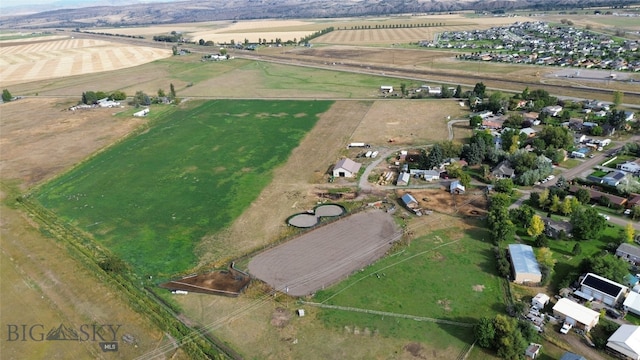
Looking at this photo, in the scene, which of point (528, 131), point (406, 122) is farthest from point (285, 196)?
point (528, 131)

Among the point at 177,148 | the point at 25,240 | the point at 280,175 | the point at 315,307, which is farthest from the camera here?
the point at 177,148

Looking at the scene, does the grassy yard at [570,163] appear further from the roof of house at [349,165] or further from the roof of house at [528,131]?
the roof of house at [349,165]

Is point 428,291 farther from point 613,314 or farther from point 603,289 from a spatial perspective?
point 613,314

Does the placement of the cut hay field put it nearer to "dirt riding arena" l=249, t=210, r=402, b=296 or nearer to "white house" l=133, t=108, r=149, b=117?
"white house" l=133, t=108, r=149, b=117

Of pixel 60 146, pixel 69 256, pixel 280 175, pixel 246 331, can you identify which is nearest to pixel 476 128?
pixel 280 175

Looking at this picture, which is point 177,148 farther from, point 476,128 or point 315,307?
point 476,128

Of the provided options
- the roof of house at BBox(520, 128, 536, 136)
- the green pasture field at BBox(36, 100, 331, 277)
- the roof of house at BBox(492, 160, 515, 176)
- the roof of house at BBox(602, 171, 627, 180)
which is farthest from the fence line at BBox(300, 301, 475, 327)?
the roof of house at BBox(520, 128, 536, 136)
